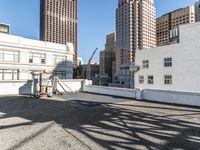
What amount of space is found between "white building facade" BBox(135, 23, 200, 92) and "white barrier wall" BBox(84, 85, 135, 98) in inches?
423

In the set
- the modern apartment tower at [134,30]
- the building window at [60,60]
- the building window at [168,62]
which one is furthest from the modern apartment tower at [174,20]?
the building window at [168,62]

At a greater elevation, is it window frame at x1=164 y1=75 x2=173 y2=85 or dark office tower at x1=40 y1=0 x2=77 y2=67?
dark office tower at x1=40 y1=0 x2=77 y2=67

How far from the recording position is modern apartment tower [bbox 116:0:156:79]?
377 feet

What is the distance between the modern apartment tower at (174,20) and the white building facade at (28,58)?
40.6m

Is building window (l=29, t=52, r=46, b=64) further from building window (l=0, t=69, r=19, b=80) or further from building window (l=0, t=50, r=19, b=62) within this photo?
building window (l=0, t=69, r=19, b=80)

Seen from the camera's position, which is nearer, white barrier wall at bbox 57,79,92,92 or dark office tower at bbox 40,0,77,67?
white barrier wall at bbox 57,79,92,92

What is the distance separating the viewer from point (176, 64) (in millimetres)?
26688

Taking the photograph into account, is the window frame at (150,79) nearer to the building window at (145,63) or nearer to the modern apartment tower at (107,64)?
the building window at (145,63)

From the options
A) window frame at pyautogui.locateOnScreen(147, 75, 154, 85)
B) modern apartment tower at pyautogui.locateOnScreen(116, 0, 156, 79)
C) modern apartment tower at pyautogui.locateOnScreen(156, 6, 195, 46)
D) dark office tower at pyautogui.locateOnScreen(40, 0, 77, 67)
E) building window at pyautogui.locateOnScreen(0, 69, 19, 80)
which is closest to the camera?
window frame at pyautogui.locateOnScreen(147, 75, 154, 85)

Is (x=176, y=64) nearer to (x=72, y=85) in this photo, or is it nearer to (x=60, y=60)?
(x=72, y=85)

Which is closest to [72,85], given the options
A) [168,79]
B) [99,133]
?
[168,79]

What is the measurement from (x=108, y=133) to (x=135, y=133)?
1.01 m

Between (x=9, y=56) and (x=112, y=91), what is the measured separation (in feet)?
71.3

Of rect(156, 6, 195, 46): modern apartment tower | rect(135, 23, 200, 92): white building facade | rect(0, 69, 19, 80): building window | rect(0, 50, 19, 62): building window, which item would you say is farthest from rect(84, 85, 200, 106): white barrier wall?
rect(156, 6, 195, 46): modern apartment tower
